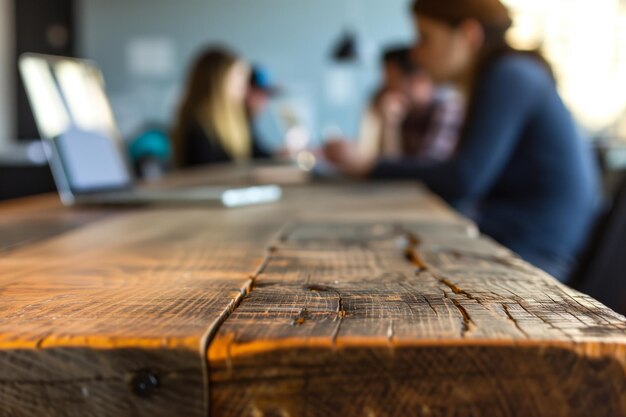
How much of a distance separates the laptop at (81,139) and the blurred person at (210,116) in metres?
2.53

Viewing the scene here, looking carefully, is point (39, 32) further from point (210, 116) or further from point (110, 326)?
point (110, 326)

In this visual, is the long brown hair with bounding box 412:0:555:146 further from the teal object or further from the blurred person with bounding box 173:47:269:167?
the teal object

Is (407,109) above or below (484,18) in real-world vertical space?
below

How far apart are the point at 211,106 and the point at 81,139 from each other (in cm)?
284

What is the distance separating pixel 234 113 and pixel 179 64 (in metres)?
2.97

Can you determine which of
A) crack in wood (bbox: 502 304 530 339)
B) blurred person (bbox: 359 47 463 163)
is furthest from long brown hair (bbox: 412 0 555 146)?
blurred person (bbox: 359 47 463 163)

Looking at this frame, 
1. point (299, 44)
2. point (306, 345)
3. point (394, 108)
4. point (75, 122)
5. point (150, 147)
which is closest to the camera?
point (306, 345)

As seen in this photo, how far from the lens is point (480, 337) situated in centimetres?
39

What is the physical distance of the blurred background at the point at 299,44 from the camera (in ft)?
23.0

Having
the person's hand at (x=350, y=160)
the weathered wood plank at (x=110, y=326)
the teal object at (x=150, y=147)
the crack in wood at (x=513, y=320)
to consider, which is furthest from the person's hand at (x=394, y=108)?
the crack in wood at (x=513, y=320)

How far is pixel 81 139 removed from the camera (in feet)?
4.55

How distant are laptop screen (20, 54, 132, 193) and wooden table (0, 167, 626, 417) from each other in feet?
2.28

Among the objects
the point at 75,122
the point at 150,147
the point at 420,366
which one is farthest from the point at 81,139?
the point at 150,147

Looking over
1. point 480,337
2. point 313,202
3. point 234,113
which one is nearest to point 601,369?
point 480,337
